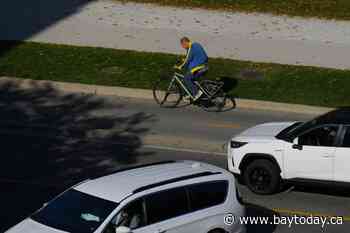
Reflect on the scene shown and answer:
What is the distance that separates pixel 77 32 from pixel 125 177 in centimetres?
1716

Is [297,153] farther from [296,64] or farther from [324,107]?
[296,64]

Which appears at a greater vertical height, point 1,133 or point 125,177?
point 125,177

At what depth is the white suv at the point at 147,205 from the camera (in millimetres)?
13180

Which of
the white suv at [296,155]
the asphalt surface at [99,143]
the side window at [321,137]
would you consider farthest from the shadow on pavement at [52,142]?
the side window at [321,137]

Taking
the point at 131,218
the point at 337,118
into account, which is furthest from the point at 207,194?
the point at 337,118

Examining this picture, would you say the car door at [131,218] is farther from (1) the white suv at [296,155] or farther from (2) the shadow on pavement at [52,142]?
(1) the white suv at [296,155]

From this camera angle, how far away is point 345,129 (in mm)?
17547

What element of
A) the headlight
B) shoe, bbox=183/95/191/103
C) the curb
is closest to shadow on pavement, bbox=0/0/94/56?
the curb

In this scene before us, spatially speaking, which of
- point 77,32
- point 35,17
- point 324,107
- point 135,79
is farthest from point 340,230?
point 35,17

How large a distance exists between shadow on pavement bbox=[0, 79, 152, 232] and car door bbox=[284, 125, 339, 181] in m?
3.72

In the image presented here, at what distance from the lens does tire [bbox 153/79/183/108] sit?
992 inches

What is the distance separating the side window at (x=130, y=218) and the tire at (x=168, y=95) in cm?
1190

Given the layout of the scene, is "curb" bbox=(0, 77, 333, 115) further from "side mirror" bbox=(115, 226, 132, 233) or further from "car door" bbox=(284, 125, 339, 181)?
"side mirror" bbox=(115, 226, 132, 233)

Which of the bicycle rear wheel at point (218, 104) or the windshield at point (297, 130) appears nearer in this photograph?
the windshield at point (297, 130)
